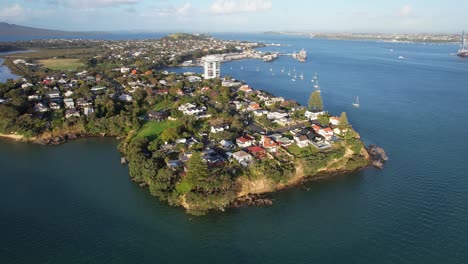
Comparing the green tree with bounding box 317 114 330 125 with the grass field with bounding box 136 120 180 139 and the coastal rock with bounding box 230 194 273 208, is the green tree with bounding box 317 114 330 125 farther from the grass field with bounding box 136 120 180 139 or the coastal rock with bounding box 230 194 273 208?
the grass field with bounding box 136 120 180 139

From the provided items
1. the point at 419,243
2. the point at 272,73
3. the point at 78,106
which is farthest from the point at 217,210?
the point at 272,73

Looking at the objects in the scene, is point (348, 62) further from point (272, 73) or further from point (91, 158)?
point (91, 158)

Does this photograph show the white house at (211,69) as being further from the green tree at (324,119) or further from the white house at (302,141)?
the white house at (302,141)

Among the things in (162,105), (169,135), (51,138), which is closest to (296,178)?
(169,135)

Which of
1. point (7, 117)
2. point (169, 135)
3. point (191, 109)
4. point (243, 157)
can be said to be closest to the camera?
point (243, 157)

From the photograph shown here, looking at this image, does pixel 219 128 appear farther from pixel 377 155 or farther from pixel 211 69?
pixel 211 69
